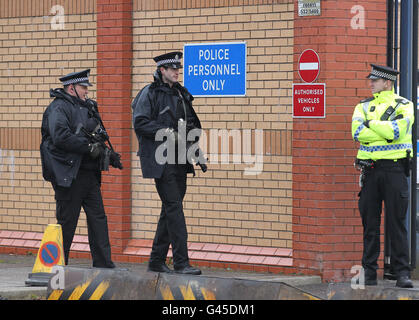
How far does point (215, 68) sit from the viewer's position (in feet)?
35.1

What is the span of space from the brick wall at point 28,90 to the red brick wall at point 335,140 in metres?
3.08

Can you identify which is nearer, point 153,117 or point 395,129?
point 395,129

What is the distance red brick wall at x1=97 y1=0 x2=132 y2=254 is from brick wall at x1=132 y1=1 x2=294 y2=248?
10.8 inches

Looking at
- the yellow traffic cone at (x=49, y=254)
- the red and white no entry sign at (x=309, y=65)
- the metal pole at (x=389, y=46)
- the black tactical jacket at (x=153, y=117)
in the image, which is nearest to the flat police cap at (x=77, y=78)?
the black tactical jacket at (x=153, y=117)

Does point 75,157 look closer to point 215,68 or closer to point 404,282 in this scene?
point 215,68

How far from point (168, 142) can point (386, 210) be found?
7.10 ft

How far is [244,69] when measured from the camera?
10.5 metres

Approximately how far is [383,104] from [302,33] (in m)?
1.43

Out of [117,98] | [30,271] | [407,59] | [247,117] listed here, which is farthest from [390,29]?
[30,271]

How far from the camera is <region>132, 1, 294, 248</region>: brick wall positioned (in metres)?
10.3

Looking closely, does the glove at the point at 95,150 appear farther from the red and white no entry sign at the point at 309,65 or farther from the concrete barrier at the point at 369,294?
the concrete barrier at the point at 369,294
